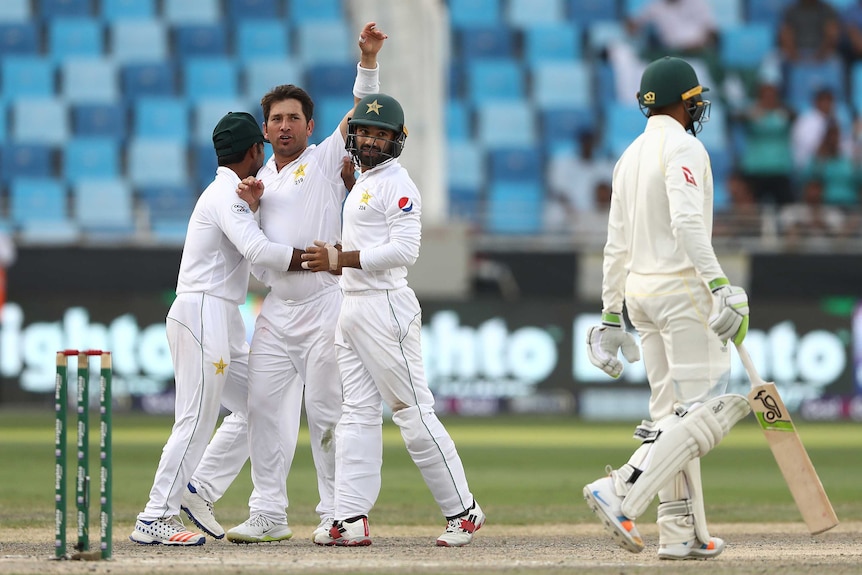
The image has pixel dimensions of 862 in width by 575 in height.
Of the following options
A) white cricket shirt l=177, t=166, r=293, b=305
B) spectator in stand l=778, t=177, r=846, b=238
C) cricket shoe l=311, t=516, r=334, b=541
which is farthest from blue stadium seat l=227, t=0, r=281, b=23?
cricket shoe l=311, t=516, r=334, b=541

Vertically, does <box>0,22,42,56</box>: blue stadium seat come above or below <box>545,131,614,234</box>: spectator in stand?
above

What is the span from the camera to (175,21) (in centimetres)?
2191

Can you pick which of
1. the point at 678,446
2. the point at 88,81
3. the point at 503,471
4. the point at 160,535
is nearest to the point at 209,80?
the point at 88,81

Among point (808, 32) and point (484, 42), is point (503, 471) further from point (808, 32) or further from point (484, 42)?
point (808, 32)

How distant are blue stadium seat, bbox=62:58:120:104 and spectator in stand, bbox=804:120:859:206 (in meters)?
9.45

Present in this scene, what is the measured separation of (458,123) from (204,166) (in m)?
3.76

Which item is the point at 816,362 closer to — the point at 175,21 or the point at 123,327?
the point at 123,327

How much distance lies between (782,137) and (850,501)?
10225 mm

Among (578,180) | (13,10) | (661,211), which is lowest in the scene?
(661,211)

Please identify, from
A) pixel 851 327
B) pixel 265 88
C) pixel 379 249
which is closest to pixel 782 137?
pixel 851 327

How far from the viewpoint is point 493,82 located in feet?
71.2

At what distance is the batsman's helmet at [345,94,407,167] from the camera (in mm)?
6965

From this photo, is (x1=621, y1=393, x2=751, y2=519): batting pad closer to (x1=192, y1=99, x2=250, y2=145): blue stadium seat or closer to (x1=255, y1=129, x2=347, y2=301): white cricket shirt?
(x1=255, y1=129, x2=347, y2=301): white cricket shirt

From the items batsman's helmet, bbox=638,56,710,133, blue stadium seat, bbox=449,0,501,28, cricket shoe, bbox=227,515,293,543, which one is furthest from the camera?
blue stadium seat, bbox=449,0,501,28
